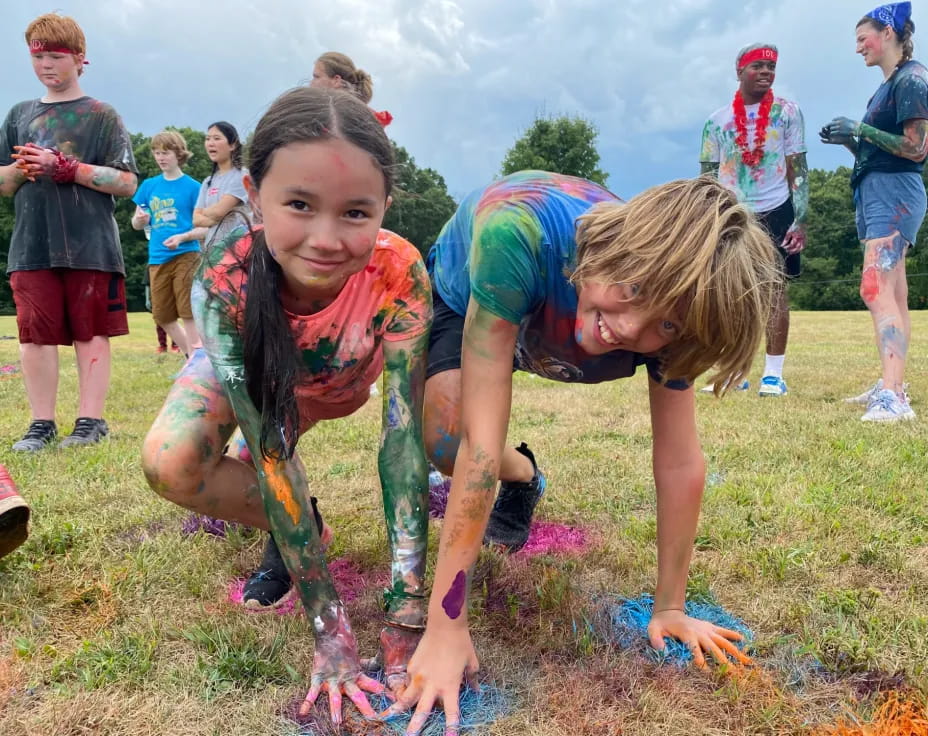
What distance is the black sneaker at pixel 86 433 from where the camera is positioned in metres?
3.90

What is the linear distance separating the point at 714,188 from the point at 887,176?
3.58 m

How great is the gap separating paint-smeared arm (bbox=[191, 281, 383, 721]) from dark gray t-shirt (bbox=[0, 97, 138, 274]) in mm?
2680

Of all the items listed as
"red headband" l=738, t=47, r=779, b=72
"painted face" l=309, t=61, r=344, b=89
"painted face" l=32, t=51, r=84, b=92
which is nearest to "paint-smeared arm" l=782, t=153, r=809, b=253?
"red headband" l=738, t=47, r=779, b=72

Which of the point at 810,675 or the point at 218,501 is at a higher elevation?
the point at 218,501

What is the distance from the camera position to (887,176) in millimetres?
4402

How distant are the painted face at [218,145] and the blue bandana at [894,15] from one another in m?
4.61

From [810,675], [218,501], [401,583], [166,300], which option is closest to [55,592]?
[218,501]

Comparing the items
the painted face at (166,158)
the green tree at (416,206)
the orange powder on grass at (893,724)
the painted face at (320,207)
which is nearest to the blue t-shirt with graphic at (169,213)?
the painted face at (166,158)

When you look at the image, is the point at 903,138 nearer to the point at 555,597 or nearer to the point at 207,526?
the point at 555,597

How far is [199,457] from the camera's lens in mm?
1986

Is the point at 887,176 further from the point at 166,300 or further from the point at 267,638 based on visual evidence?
the point at 166,300

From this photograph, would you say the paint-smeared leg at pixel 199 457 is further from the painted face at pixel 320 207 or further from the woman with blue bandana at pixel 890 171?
the woman with blue bandana at pixel 890 171

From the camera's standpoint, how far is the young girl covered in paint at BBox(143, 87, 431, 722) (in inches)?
63.4

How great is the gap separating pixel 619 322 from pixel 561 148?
42.6m
